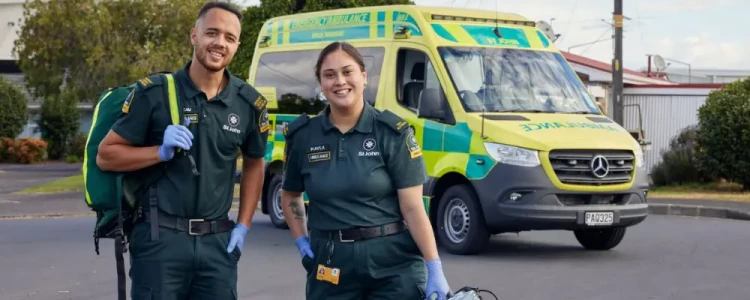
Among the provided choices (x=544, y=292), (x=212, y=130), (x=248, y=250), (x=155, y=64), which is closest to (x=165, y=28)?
(x=155, y=64)

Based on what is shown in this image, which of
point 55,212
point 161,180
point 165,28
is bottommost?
point 55,212

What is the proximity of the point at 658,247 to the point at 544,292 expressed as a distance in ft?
12.5

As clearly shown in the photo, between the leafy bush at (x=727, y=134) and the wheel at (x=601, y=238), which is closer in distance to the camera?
the wheel at (x=601, y=238)

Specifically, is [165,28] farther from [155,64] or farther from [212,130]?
[212,130]

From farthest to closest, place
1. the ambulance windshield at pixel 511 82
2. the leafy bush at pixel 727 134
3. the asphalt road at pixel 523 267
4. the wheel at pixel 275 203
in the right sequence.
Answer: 1. the leafy bush at pixel 727 134
2. the wheel at pixel 275 203
3. the ambulance windshield at pixel 511 82
4. the asphalt road at pixel 523 267

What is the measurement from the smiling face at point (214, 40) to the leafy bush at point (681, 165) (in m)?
19.3

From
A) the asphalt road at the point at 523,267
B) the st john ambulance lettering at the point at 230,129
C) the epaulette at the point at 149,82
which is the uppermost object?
the epaulette at the point at 149,82

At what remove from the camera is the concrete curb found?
18.2m

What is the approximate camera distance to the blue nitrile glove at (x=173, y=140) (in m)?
4.87

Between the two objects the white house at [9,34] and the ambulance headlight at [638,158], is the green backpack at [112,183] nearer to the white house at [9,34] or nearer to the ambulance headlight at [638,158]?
the ambulance headlight at [638,158]

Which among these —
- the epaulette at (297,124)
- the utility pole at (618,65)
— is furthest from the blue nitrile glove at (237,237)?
the utility pole at (618,65)

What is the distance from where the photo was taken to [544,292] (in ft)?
32.3

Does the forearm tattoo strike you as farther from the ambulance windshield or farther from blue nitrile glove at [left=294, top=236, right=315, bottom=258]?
the ambulance windshield

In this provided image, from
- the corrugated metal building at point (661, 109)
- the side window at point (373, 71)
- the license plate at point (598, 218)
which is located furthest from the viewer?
the corrugated metal building at point (661, 109)
